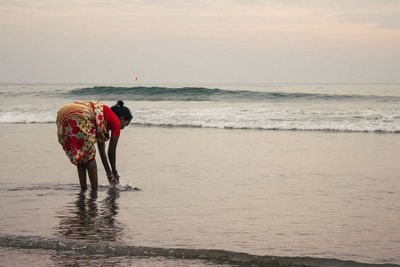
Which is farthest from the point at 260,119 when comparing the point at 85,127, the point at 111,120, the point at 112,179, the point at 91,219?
the point at 91,219

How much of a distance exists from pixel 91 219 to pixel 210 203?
1.40 meters

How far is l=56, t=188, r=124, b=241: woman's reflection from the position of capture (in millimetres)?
5031

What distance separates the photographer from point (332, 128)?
15773mm

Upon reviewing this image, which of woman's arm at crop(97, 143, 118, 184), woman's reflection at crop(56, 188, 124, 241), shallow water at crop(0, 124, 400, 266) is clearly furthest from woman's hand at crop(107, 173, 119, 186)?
woman's reflection at crop(56, 188, 124, 241)

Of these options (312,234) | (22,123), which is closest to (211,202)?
(312,234)

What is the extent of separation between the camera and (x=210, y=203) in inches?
250

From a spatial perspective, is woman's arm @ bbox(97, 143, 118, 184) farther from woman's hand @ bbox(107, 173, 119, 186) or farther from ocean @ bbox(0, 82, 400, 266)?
ocean @ bbox(0, 82, 400, 266)

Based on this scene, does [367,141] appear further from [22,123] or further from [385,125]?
[22,123]

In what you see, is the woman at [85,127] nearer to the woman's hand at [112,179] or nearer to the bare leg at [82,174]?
the bare leg at [82,174]

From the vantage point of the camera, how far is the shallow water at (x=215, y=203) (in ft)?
15.4

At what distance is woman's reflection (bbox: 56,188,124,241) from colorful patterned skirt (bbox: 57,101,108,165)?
543 mm

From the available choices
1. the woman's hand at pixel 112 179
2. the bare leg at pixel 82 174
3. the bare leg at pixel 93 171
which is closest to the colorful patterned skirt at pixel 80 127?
the bare leg at pixel 93 171

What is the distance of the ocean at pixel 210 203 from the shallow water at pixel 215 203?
0.6 inches

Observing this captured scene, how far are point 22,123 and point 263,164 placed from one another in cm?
1217
